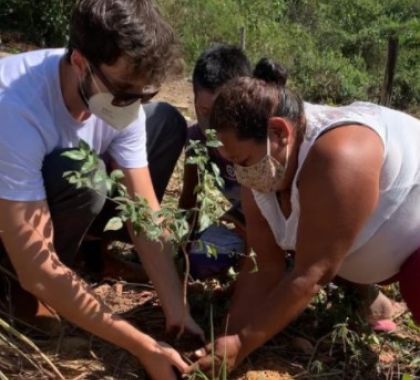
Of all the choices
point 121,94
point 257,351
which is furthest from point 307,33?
point 121,94

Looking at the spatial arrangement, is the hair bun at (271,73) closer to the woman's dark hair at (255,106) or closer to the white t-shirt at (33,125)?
the woman's dark hair at (255,106)

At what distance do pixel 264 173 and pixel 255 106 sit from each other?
18 centimetres

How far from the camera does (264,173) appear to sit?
2.00 meters

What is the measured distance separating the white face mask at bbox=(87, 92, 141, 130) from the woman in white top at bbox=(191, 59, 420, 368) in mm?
228

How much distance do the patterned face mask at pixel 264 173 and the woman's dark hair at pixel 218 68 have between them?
0.77 metres

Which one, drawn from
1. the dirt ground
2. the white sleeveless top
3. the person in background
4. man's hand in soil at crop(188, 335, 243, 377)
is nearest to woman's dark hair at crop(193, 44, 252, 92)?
the person in background

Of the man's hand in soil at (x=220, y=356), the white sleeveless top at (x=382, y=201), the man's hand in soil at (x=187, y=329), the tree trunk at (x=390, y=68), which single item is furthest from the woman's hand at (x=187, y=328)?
the tree trunk at (x=390, y=68)

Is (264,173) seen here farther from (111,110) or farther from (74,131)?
(74,131)

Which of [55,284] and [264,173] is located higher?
[264,173]

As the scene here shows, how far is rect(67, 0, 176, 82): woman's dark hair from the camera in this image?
1.90 meters

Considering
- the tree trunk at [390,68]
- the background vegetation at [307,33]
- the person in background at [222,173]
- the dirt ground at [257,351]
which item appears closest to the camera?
the dirt ground at [257,351]

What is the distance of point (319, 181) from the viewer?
1.93 metres

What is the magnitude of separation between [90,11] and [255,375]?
106 cm

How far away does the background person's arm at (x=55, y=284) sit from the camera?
199 cm
